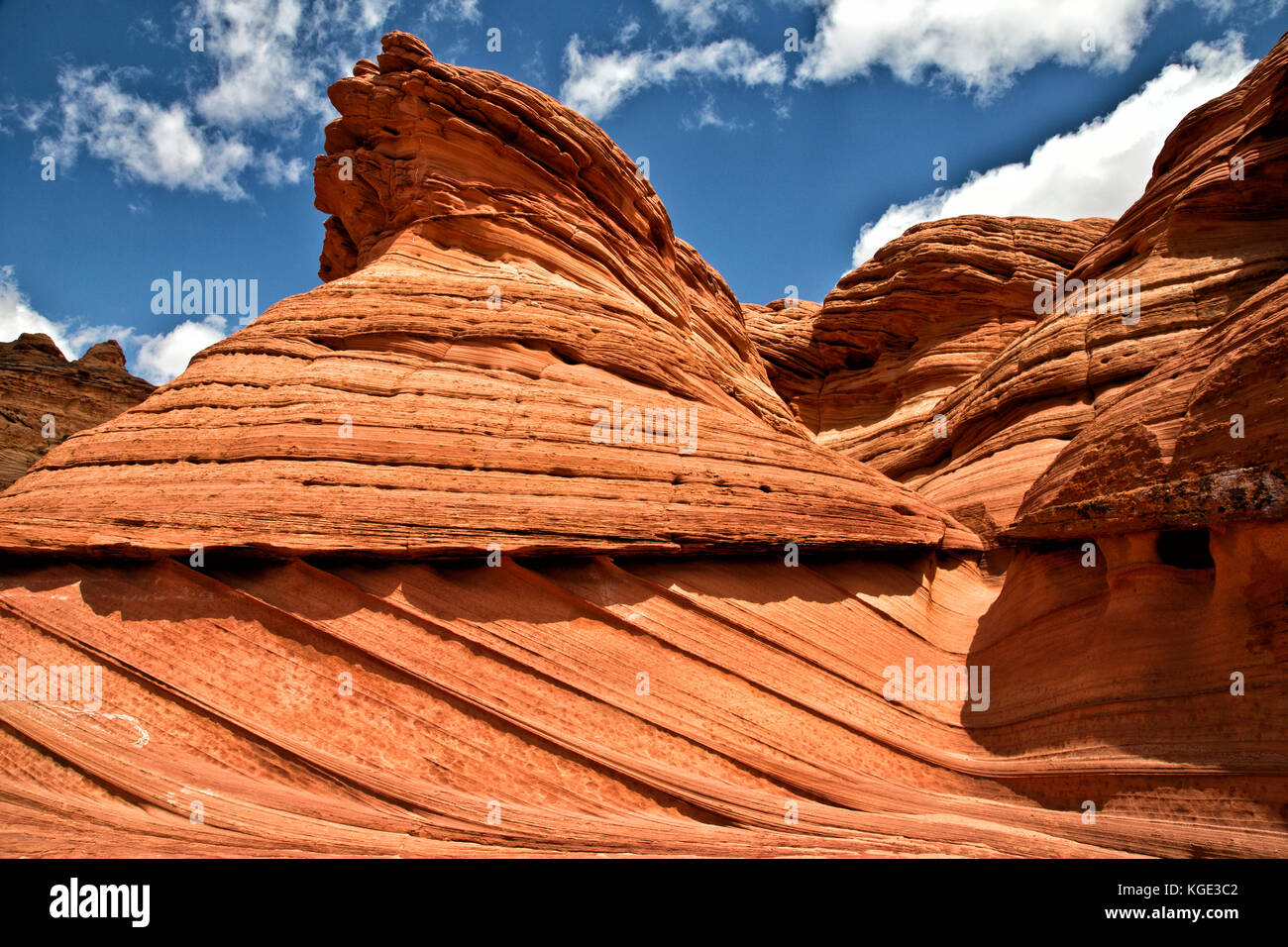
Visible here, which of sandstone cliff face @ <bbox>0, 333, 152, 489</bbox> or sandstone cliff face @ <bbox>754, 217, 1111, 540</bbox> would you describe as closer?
sandstone cliff face @ <bbox>754, 217, 1111, 540</bbox>

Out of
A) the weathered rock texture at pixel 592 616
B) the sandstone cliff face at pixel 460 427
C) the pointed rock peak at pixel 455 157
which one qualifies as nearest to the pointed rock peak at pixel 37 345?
the pointed rock peak at pixel 455 157

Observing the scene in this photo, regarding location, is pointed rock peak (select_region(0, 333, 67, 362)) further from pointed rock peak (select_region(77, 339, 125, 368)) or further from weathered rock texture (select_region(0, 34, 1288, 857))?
weathered rock texture (select_region(0, 34, 1288, 857))

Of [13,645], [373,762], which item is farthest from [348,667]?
[13,645]

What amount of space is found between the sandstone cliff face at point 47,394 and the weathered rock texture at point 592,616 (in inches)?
1022

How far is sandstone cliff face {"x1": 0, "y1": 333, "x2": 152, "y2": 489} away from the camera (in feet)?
90.4

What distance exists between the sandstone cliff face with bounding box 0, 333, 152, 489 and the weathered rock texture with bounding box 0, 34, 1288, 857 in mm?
25952

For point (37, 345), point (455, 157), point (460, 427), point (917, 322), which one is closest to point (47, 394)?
point (37, 345)

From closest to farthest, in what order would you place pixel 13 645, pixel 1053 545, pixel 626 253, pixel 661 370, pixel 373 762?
pixel 373 762, pixel 13 645, pixel 1053 545, pixel 661 370, pixel 626 253

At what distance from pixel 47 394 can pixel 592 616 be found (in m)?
33.6

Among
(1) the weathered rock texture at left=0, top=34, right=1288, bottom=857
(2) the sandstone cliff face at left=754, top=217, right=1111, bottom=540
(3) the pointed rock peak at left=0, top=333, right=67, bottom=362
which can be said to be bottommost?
(1) the weathered rock texture at left=0, top=34, right=1288, bottom=857

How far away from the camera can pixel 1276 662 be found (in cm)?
502

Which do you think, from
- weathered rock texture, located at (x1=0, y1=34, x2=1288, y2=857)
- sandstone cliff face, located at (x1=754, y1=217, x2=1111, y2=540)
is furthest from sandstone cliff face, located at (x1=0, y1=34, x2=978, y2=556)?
sandstone cliff face, located at (x1=754, y1=217, x2=1111, y2=540)

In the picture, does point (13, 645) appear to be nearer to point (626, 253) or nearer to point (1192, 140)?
point (626, 253)

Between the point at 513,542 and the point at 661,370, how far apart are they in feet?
12.5
